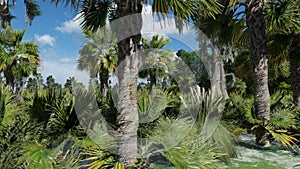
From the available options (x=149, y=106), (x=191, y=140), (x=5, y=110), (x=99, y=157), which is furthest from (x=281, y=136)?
(x=5, y=110)

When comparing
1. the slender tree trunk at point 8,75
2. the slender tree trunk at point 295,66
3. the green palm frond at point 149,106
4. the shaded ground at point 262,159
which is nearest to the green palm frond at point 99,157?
the green palm frond at point 149,106

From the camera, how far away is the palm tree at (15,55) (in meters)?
12.7

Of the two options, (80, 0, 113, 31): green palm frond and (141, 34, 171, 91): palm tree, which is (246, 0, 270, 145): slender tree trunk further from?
(141, 34, 171, 91): palm tree

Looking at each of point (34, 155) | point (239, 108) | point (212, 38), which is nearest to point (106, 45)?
point (212, 38)

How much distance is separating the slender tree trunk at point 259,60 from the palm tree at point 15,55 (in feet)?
30.9

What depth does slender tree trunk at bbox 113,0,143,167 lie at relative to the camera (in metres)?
5.00

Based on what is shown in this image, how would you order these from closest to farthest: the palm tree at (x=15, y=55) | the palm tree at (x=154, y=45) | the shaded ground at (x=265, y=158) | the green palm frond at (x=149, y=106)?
the green palm frond at (x=149, y=106) → the shaded ground at (x=265, y=158) → the palm tree at (x=15, y=55) → the palm tree at (x=154, y=45)

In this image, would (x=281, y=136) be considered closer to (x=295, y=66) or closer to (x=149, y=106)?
(x=149, y=106)

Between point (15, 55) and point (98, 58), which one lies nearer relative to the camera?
point (15, 55)

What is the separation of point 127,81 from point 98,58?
12106 millimetres

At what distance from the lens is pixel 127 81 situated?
502 cm

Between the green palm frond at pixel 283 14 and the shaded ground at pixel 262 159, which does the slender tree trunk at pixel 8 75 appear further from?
the green palm frond at pixel 283 14

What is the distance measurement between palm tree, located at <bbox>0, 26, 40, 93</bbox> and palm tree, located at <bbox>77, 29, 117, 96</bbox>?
369 cm

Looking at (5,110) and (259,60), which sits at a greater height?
(259,60)
